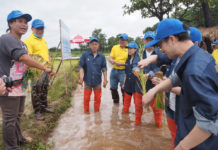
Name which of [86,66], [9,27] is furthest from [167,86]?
[86,66]

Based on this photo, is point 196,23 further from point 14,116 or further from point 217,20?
point 14,116

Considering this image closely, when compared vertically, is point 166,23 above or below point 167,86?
above

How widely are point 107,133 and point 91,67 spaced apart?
1.81m

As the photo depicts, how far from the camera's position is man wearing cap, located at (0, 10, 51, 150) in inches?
82.2

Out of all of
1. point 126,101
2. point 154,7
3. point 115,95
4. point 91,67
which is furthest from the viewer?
point 154,7

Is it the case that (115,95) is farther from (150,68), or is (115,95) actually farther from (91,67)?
(150,68)

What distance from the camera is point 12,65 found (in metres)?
2.20

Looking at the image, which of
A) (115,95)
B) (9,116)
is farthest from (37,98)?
(115,95)

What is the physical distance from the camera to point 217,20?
20031mm

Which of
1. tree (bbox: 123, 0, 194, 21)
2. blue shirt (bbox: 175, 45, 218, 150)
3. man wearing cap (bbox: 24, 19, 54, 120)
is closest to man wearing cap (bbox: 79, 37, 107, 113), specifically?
man wearing cap (bbox: 24, 19, 54, 120)

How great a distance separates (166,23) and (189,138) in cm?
86

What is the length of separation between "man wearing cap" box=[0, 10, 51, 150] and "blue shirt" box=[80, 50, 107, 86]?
6.49 feet

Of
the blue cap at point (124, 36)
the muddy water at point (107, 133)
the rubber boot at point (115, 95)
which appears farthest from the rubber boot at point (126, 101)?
the blue cap at point (124, 36)

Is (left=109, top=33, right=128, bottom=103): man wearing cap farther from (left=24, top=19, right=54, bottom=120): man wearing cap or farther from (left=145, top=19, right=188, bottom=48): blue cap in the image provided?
(left=145, top=19, right=188, bottom=48): blue cap
